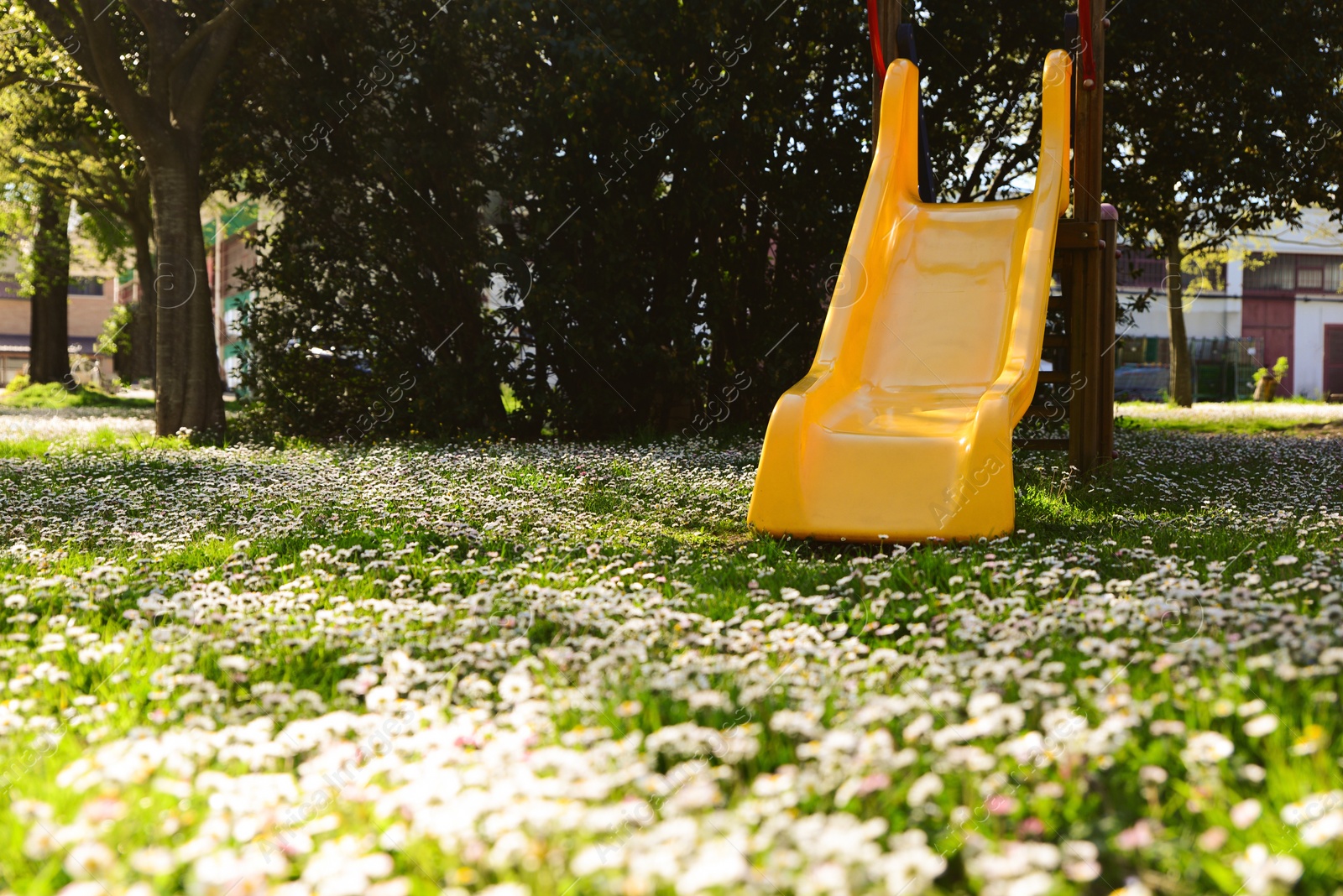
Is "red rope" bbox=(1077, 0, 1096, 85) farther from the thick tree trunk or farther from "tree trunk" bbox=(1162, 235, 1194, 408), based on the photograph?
the thick tree trunk

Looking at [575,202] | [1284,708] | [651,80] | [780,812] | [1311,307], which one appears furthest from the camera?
[1311,307]

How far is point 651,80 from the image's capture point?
9.50 meters

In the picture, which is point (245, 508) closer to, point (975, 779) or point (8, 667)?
point (8, 667)

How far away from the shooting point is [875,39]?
26.6ft

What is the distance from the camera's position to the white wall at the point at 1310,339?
121 feet

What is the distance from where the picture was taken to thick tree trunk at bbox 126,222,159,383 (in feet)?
64.5

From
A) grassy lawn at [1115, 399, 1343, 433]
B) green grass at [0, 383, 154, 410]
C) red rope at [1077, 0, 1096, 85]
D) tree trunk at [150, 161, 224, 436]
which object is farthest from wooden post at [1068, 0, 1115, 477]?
green grass at [0, 383, 154, 410]

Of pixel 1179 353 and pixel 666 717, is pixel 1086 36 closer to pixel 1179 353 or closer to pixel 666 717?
pixel 666 717

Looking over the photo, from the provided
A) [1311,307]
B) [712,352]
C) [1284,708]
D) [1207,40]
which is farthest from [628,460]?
[1311,307]

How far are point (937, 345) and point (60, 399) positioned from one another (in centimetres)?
1985

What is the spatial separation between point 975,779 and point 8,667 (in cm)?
270

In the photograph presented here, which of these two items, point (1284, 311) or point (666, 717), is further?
point (1284, 311)

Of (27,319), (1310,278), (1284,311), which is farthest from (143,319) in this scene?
(1310,278)

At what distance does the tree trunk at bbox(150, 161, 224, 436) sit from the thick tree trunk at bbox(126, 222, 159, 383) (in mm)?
8658
